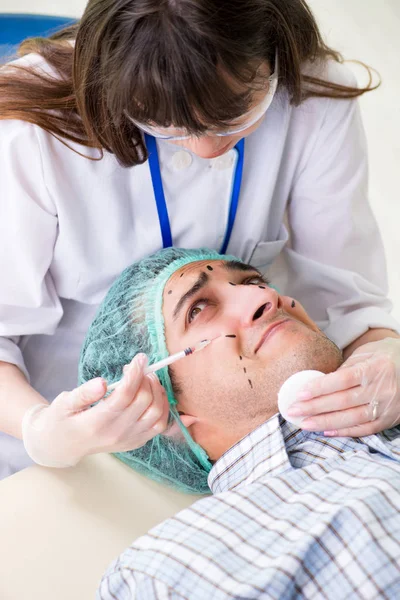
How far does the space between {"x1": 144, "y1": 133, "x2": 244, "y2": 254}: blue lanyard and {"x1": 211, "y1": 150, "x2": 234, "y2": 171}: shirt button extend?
0.06ft

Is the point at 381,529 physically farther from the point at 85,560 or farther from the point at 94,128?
the point at 94,128

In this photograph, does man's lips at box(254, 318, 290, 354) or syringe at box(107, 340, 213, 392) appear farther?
man's lips at box(254, 318, 290, 354)

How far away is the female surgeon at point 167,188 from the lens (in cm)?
122

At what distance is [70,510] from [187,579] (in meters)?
0.54

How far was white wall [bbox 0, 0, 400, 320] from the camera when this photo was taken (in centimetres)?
318

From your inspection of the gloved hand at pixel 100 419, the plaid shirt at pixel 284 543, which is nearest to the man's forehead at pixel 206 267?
the gloved hand at pixel 100 419

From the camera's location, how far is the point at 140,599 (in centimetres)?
119

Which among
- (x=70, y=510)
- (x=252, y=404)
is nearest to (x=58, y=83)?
(x=252, y=404)

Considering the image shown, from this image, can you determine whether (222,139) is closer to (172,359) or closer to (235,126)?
(235,126)

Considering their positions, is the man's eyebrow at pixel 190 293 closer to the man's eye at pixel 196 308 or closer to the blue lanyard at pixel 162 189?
the man's eye at pixel 196 308

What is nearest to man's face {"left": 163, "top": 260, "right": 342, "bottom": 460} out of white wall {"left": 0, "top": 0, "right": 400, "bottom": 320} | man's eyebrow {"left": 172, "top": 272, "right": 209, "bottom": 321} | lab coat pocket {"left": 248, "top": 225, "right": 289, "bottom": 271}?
man's eyebrow {"left": 172, "top": 272, "right": 209, "bottom": 321}

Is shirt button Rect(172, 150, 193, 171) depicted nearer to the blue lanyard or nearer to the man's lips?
the blue lanyard

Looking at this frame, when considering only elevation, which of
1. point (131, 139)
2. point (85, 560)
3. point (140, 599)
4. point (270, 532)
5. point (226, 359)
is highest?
point (131, 139)

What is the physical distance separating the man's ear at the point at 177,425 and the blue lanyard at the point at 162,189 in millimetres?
478
